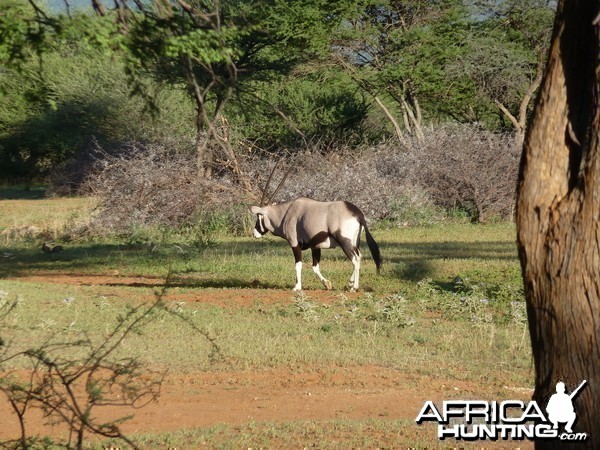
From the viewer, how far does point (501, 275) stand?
1814 centimetres

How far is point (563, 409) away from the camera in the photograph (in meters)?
5.00

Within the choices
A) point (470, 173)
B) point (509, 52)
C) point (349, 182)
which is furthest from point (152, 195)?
point (509, 52)

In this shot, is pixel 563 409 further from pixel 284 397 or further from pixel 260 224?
pixel 260 224

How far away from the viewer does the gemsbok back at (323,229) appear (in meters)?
16.9

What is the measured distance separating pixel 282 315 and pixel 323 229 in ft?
10.5

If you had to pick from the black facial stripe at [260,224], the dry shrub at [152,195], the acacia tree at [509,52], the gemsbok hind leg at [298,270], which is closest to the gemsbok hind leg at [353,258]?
the gemsbok hind leg at [298,270]

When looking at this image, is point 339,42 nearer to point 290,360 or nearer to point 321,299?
point 321,299

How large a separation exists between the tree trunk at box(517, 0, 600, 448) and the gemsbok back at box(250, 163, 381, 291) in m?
11.2

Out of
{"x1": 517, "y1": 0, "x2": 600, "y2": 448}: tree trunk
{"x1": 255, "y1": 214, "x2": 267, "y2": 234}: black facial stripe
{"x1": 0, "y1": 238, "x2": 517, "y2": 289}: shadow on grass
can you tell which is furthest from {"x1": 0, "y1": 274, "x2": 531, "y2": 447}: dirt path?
{"x1": 255, "y1": 214, "x2": 267, "y2": 234}: black facial stripe

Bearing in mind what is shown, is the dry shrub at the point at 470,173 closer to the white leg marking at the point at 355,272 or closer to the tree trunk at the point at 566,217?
the white leg marking at the point at 355,272

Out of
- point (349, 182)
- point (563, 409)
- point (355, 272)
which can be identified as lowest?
point (355, 272)

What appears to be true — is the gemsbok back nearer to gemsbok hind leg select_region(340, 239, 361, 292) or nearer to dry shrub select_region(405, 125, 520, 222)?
gemsbok hind leg select_region(340, 239, 361, 292)

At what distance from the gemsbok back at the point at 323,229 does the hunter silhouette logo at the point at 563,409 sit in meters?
11.5

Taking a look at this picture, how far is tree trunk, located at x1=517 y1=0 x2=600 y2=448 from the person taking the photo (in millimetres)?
5004
